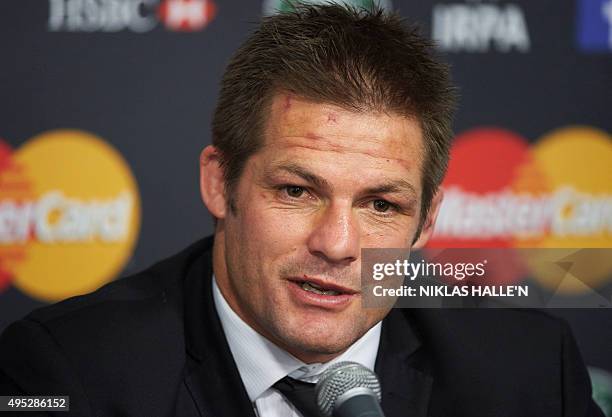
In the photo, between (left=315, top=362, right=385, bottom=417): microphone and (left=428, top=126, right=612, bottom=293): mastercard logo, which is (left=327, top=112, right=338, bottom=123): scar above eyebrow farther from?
(left=428, top=126, right=612, bottom=293): mastercard logo

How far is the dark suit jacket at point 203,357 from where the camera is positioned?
1.72 m

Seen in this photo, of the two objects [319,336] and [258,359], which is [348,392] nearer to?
[319,336]

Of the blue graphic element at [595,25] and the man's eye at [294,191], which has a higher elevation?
the blue graphic element at [595,25]

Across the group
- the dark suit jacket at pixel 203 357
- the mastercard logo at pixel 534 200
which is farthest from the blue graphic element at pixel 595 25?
the dark suit jacket at pixel 203 357

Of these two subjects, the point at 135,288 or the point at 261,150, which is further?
the point at 135,288

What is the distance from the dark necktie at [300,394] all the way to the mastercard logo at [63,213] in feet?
3.37

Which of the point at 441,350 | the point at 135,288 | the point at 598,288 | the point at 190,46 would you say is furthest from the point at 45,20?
the point at 598,288

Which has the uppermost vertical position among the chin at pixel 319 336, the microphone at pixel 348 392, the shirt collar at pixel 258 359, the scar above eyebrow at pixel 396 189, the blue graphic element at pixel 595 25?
the blue graphic element at pixel 595 25

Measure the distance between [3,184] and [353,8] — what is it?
1.29m

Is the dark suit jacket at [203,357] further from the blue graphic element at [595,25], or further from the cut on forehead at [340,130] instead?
the blue graphic element at [595,25]

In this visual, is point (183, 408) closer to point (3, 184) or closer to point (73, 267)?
point (73, 267)

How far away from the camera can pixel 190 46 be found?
2678 mm

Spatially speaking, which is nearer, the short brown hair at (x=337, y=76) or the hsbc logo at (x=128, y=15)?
the short brown hair at (x=337, y=76)

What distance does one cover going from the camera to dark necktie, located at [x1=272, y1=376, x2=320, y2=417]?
1749mm
